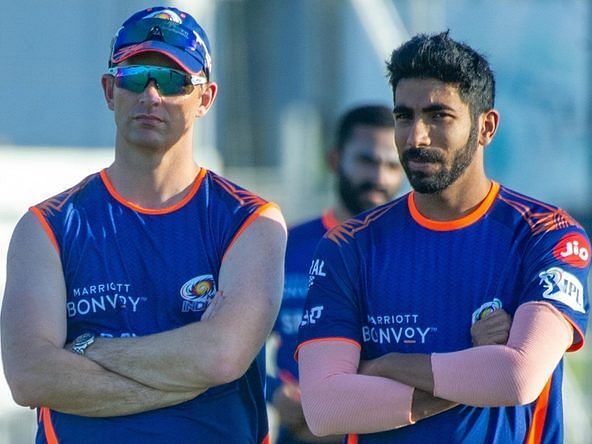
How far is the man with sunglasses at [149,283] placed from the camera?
4336mm

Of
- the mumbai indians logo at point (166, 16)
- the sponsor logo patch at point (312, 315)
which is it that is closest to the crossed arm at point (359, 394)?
the sponsor logo patch at point (312, 315)

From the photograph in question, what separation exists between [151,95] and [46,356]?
0.99 m

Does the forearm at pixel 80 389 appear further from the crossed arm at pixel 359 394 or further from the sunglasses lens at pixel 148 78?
the sunglasses lens at pixel 148 78

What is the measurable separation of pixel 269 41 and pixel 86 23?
379 inches

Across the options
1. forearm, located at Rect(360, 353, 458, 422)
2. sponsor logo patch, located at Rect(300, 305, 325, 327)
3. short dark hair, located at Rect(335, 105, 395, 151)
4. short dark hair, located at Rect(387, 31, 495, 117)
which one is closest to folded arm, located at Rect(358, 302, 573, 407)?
forearm, located at Rect(360, 353, 458, 422)

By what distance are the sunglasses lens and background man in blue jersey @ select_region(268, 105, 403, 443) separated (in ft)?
6.03

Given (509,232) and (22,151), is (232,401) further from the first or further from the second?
(22,151)

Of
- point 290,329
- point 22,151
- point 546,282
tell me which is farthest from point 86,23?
point 546,282

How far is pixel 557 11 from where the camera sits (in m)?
17.7

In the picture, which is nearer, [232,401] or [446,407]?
[446,407]

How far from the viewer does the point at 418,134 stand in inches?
170

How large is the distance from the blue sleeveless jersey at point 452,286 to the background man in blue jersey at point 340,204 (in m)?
1.64

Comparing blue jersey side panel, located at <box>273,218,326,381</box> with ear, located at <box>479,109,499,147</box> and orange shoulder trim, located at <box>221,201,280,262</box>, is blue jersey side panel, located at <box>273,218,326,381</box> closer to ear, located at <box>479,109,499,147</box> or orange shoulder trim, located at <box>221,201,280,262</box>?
orange shoulder trim, located at <box>221,201,280,262</box>

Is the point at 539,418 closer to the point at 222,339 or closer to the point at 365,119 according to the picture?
the point at 222,339
